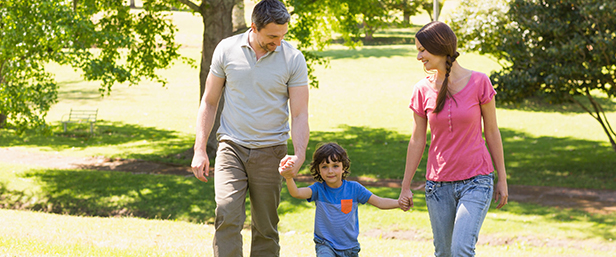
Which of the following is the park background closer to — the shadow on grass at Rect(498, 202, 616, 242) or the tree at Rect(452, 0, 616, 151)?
the shadow on grass at Rect(498, 202, 616, 242)

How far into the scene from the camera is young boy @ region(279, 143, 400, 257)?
400cm

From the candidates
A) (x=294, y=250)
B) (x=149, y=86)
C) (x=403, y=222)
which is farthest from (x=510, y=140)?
(x=149, y=86)

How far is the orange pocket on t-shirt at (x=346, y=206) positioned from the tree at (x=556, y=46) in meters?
9.19

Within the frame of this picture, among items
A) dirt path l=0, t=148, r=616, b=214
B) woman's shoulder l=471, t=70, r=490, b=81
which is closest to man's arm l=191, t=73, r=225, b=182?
woman's shoulder l=471, t=70, r=490, b=81

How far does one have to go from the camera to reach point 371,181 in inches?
540

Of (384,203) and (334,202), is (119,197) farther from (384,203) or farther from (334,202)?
(384,203)

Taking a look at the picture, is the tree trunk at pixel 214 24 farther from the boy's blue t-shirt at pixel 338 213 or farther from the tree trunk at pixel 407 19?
the boy's blue t-shirt at pixel 338 213

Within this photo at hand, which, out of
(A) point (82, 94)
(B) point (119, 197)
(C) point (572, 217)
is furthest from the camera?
(A) point (82, 94)

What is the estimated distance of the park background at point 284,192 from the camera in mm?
7008

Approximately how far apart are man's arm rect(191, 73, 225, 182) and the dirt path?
8982 millimetres

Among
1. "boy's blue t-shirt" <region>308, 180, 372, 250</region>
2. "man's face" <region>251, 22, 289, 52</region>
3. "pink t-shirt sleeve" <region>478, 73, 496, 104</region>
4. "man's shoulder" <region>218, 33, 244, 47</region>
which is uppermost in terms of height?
"man's face" <region>251, 22, 289, 52</region>

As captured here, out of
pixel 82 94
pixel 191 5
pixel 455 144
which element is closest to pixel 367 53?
pixel 82 94

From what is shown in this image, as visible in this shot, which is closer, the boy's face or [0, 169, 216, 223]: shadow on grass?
the boy's face

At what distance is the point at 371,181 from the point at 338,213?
384 inches
